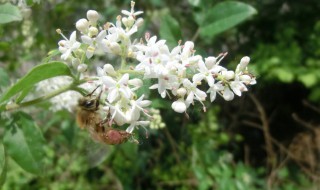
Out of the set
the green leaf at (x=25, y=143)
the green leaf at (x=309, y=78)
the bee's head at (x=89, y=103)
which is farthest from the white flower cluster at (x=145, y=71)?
the green leaf at (x=309, y=78)

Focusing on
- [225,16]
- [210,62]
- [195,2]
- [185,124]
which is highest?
[195,2]

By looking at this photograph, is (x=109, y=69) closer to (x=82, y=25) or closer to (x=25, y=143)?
(x=82, y=25)

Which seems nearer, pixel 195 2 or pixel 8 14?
pixel 8 14

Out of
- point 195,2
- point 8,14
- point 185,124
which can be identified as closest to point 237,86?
point 8,14

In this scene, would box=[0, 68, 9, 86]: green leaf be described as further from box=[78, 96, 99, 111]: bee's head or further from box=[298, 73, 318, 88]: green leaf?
box=[298, 73, 318, 88]: green leaf

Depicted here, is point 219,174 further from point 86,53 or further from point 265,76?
point 86,53

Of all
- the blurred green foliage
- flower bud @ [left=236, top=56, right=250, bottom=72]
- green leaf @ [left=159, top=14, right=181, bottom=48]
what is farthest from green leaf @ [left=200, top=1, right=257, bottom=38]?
flower bud @ [left=236, top=56, right=250, bottom=72]

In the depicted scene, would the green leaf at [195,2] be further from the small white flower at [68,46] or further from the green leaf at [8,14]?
the small white flower at [68,46]
